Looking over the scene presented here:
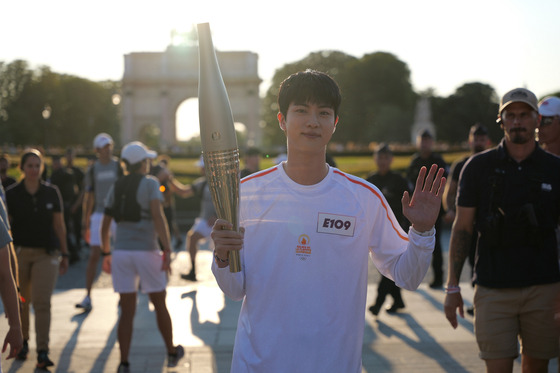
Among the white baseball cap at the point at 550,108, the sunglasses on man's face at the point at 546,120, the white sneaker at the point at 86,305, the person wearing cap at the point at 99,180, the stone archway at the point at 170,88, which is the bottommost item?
the white sneaker at the point at 86,305

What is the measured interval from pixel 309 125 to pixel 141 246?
3544 millimetres

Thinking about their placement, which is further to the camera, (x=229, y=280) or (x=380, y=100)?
(x=380, y=100)

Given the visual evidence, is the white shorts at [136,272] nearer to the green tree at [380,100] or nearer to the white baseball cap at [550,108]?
the white baseball cap at [550,108]

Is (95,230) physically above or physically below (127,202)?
below

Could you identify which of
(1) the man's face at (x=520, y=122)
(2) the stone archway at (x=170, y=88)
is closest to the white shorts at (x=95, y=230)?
(1) the man's face at (x=520, y=122)

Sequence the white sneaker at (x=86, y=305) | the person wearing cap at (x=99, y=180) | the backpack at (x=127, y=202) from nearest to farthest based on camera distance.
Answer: the backpack at (x=127, y=202)
the white sneaker at (x=86, y=305)
the person wearing cap at (x=99, y=180)

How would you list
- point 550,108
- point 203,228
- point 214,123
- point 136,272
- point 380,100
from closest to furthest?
point 214,123 < point 550,108 < point 136,272 < point 203,228 < point 380,100

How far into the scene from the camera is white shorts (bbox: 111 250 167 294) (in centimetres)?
571

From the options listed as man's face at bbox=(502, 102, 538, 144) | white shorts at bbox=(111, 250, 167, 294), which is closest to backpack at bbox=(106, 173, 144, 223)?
white shorts at bbox=(111, 250, 167, 294)

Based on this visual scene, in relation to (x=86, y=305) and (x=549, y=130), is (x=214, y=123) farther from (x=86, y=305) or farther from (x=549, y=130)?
(x=86, y=305)

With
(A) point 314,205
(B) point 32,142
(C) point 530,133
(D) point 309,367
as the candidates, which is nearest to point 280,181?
(A) point 314,205

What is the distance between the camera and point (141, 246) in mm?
5840

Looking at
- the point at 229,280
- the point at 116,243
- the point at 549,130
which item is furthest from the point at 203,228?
the point at 229,280

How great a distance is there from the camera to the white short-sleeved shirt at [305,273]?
2.53m
